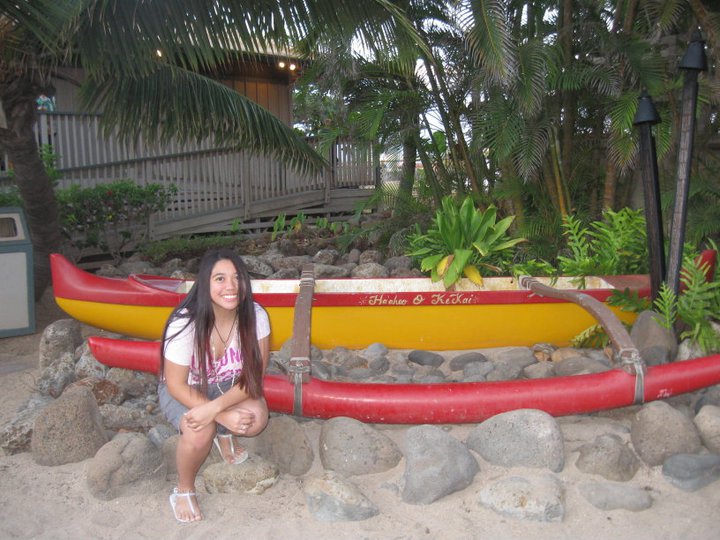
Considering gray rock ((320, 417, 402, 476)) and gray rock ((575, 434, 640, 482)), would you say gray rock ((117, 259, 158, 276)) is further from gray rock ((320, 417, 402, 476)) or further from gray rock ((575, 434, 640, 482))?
gray rock ((575, 434, 640, 482))

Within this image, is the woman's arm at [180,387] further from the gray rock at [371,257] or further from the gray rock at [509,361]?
the gray rock at [371,257]

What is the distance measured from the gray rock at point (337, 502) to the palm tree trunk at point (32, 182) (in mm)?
4420

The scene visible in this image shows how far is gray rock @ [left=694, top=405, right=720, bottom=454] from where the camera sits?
3508mm

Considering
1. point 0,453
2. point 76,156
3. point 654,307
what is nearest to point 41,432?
point 0,453

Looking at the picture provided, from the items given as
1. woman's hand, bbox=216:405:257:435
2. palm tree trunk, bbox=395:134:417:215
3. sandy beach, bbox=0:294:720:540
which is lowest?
sandy beach, bbox=0:294:720:540

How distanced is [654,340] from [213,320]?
2855 mm

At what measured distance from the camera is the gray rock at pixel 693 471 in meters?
3.24

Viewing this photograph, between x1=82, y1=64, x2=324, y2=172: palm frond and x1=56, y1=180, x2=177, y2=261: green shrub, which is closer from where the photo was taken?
x1=82, y1=64, x2=324, y2=172: palm frond

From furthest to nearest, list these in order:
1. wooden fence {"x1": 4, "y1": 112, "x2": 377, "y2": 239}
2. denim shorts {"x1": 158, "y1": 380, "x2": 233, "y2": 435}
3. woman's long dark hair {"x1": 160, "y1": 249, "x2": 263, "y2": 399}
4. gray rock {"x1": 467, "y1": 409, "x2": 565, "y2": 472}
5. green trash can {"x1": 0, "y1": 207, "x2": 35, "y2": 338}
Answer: wooden fence {"x1": 4, "y1": 112, "x2": 377, "y2": 239} → green trash can {"x1": 0, "y1": 207, "x2": 35, "y2": 338} → gray rock {"x1": 467, "y1": 409, "x2": 565, "y2": 472} → denim shorts {"x1": 158, "y1": 380, "x2": 233, "y2": 435} → woman's long dark hair {"x1": 160, "y1": 249, "x2": 263, "y2": 399}

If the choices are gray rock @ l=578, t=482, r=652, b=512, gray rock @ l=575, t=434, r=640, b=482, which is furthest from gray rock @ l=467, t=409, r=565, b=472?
gray rock @ l=578, t=482, r=652, b=512

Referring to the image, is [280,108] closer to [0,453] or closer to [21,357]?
[21,357]

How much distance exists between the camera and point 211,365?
122 inches

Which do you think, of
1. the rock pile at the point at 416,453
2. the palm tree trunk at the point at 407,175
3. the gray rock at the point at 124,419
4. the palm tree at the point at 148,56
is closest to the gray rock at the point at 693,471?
the rock pile at the point at 416,453

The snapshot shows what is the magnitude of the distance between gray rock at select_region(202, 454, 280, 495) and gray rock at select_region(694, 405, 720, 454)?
224cm
